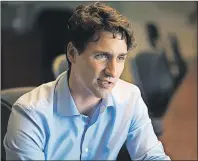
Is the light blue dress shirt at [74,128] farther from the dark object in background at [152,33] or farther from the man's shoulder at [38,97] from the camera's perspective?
the dark object in background at [152,33]

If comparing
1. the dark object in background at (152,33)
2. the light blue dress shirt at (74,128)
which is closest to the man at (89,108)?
the light blue dress shirt at (74,128)

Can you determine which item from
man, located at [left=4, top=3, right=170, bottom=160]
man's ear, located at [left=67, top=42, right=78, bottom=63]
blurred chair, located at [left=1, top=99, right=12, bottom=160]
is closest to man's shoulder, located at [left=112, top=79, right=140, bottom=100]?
man, located at [left=4, top=3, right=170, bottom=160]

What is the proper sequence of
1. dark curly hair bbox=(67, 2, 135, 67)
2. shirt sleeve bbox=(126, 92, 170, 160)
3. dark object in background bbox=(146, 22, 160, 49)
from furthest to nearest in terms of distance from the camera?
dark object in background bbox=(146, 22, 160, 49) → shirt sleeve bbox=(126, 92, 170, 160) → dark curly hair bbox=(67, 2, 135, 67)

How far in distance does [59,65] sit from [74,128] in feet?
0.47

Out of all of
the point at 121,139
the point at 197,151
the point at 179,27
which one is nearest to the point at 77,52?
the point at 121,139

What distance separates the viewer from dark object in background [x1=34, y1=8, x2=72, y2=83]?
0.78 metres

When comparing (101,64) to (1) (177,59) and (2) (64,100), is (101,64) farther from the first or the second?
(1) (177,59)

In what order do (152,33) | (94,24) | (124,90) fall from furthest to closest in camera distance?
(152,33) → (124,90) → (94,24)

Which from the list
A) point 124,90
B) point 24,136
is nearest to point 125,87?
point 124,90

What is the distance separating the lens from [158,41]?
883 mm

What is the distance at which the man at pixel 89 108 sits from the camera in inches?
26.7

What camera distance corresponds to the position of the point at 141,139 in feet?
2.51

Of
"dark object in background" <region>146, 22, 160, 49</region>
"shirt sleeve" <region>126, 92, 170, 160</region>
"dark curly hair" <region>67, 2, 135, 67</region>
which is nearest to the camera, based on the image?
"dark curly hair" <region>67, 2, 135, 67</region>

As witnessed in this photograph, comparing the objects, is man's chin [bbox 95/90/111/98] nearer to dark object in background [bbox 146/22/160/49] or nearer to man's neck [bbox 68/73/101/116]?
man's neck [bbox 68/73/101/116]
